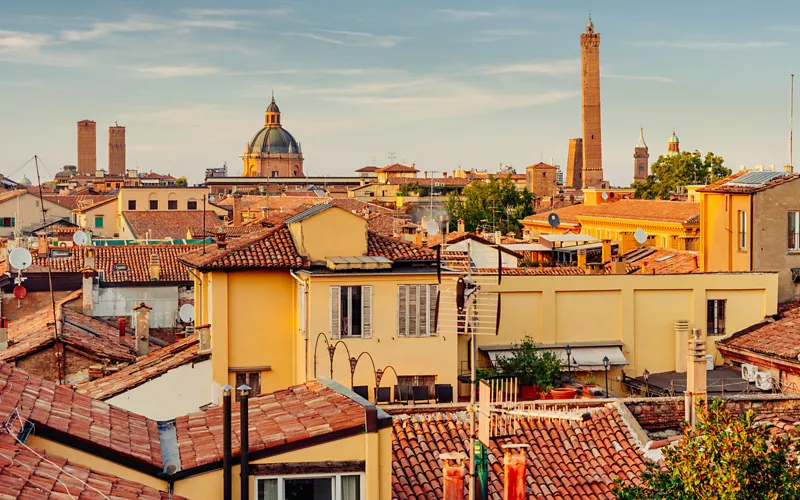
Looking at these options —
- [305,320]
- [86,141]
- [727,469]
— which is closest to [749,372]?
[305,320]

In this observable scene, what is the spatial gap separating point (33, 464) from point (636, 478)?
6254mm

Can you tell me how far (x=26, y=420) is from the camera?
8109mm

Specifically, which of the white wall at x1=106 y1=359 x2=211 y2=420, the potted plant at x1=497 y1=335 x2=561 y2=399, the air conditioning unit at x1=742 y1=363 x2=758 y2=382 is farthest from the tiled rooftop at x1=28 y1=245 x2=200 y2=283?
the air conditioning unit at x1=742 y1=363 x2=758 y2=382

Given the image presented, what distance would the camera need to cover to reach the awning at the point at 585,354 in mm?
19578

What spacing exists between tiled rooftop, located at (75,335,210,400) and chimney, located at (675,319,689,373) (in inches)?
312

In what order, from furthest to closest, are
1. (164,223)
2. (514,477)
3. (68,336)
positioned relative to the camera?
(164,223), (68,336), (514,477)

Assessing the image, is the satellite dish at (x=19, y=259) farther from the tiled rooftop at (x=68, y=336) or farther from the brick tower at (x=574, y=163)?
the brick tower at (x=574, y=163)

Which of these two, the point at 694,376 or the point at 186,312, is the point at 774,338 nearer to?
the point at 694,376

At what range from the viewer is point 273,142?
137750mm

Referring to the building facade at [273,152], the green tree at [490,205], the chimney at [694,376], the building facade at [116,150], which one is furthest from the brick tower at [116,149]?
the chimney at [694,376]

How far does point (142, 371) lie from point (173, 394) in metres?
1.03

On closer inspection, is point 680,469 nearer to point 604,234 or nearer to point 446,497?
point 446,497

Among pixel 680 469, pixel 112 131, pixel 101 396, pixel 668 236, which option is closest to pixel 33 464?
pixel 680 469

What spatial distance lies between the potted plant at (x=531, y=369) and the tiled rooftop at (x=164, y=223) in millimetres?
36329
